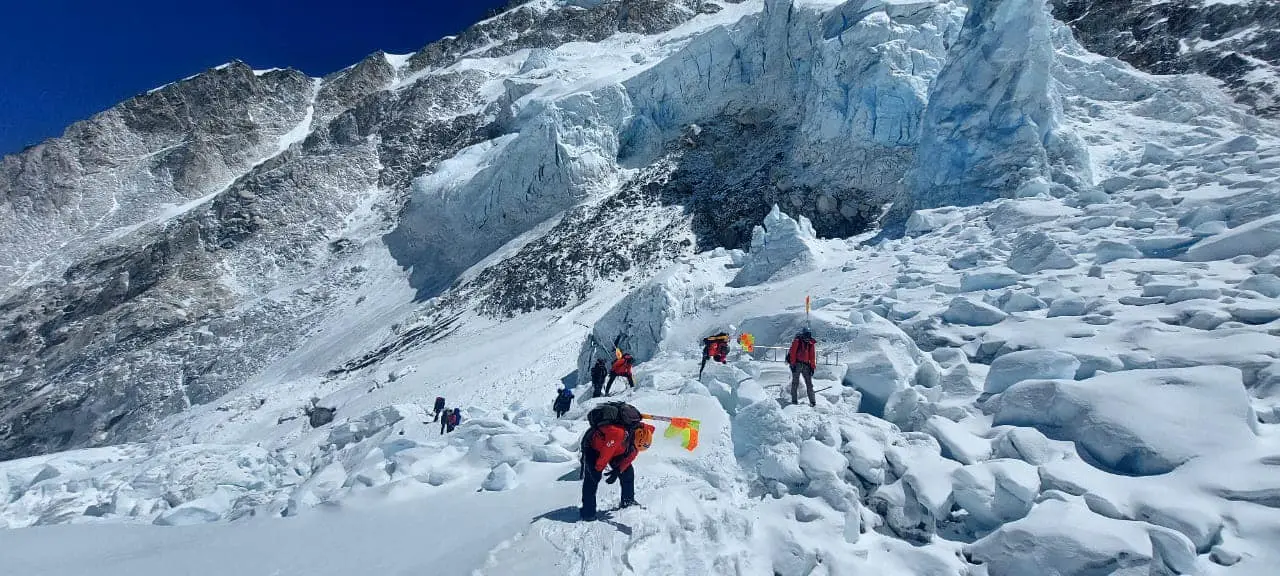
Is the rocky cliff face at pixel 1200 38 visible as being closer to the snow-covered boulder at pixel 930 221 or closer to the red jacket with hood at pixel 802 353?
the snow-covered boulder at pixel 930 221

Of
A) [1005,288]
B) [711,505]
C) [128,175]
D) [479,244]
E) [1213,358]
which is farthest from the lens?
[128,175]

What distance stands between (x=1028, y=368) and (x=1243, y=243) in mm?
5603

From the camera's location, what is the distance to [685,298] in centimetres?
1838

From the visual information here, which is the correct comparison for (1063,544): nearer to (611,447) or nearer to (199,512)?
(611,447)

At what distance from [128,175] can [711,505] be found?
216 ft

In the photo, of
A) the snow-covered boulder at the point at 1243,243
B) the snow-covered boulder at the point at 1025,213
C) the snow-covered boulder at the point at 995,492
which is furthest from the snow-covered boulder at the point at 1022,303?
the snow-covered boulder at the point at 1025,213

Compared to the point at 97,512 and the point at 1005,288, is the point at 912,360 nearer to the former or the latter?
the point at 1005,288

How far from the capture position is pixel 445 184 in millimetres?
39688

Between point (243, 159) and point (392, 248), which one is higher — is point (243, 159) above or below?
above

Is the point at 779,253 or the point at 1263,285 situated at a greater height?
the point at 1263,285

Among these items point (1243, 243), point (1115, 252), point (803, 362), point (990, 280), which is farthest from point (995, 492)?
point (1115, 252)

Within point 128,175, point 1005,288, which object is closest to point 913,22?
point 1005,288

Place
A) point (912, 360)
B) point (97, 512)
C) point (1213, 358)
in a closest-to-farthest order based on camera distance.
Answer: point (1213, 358)
point (97, 512)
point (912, 360)

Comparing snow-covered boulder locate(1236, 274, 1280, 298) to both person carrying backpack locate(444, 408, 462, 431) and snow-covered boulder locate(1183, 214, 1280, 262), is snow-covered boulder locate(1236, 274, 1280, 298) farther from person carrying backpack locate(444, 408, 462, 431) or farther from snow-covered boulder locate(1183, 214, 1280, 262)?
person carrying backpack locate(444, 408, 462, 431)
